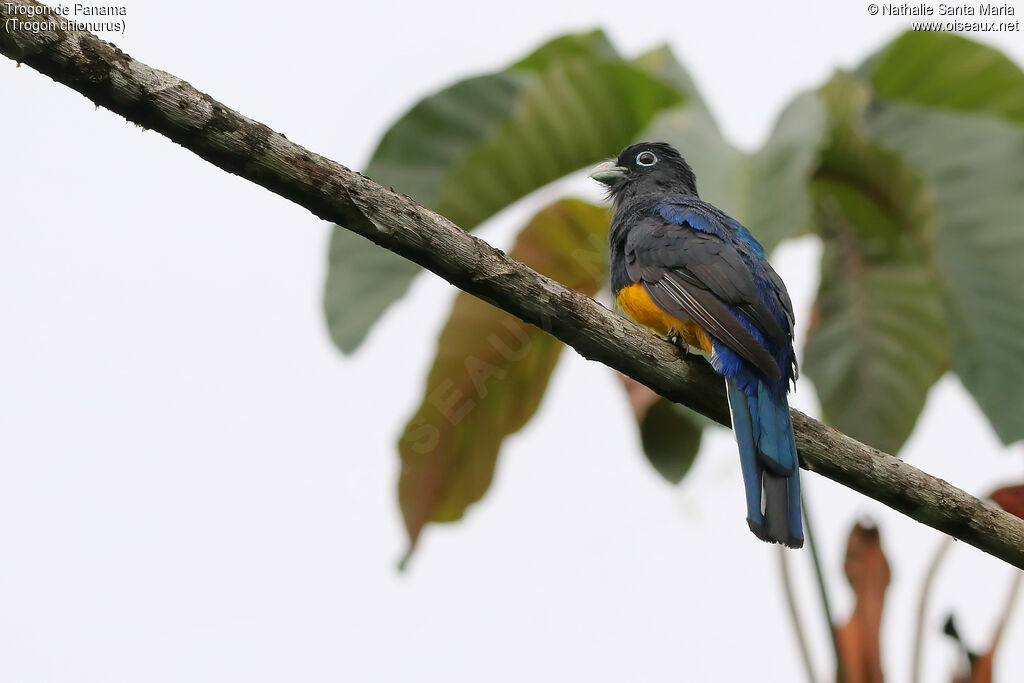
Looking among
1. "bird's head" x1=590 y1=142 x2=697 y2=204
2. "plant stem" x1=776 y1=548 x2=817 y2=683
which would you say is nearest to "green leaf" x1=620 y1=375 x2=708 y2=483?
"plant stem" x1=776 y1=548 x2=817 y2=683

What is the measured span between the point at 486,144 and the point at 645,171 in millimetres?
761

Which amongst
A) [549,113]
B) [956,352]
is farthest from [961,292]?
[549,113]

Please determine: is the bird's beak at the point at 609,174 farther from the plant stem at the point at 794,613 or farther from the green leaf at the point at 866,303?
the plant stem at the point at 794,613

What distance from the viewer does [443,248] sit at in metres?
2.69

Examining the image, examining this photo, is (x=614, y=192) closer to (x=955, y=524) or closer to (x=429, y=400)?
(x=429, y=400)

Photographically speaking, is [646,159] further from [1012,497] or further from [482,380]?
[1012,497]

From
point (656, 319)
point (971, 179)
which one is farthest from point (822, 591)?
point (971, 179)

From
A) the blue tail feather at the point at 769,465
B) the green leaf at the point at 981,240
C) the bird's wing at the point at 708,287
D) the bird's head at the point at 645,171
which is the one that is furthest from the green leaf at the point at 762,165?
the blue tail feather at the point at 769,465

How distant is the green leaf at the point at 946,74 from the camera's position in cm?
568

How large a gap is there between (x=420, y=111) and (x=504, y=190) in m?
0.57

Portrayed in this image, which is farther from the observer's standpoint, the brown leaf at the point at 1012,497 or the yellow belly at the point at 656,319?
the brown leaf at the point at 1012,497

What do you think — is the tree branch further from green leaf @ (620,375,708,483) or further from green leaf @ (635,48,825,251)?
green leaf @ (635,48,825,251)

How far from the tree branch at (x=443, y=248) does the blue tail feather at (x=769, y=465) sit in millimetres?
93

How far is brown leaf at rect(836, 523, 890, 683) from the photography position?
14.3ft
